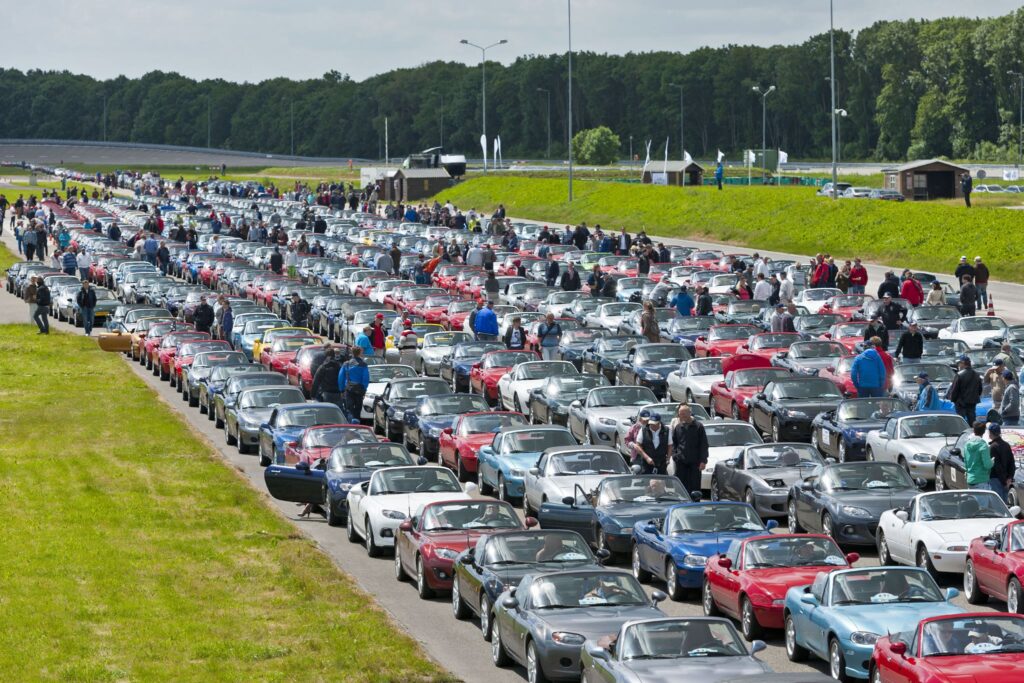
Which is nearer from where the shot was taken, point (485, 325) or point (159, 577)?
point (159, 577)

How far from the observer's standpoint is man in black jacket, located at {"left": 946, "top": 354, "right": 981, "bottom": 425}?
2662 centimetres

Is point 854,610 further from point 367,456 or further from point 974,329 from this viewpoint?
point 974,329

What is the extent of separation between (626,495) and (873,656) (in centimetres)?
721

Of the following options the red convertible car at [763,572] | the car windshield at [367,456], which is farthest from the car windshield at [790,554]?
the car windshield at [367,456]

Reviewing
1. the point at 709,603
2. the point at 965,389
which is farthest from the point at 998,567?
the point at 965,389

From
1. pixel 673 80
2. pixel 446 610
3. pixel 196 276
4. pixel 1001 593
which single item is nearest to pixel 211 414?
pixel 446 610

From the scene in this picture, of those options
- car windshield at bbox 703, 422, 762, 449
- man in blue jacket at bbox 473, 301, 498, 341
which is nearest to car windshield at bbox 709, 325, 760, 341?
man in blue jacket at bbox 473, 301, 498, 341

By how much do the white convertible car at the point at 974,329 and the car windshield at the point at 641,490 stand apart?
16399mm

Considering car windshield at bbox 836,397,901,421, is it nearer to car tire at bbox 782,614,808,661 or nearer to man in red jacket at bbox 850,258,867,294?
car tire at bbox 782,614,808,661

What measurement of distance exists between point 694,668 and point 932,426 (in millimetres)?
11901

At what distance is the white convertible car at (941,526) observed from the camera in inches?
771

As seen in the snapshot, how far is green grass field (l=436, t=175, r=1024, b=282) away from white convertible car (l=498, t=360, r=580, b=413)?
3172 cm

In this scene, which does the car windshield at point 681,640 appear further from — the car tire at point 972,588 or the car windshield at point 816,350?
the car windshield at point 816,350

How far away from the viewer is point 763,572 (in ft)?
59.5
